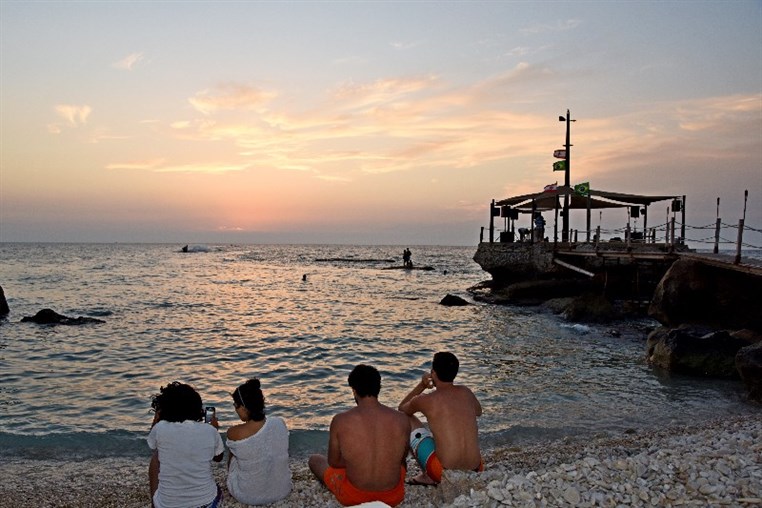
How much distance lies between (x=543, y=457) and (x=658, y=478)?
110 inches

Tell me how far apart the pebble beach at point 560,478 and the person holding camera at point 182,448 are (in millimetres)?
1091

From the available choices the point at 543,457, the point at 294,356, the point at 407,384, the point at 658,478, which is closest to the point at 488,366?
the point at 407,384

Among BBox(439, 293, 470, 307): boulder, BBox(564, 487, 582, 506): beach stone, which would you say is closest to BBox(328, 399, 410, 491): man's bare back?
BBox(564, 487, 582, 506): beach stone

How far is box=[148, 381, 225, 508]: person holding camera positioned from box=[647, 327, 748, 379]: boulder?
12047mm

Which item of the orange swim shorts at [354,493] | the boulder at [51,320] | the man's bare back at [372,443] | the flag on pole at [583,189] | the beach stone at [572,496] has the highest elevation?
the flag on pole at [583,189]

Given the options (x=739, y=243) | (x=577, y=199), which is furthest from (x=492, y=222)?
(x=739, y=243)

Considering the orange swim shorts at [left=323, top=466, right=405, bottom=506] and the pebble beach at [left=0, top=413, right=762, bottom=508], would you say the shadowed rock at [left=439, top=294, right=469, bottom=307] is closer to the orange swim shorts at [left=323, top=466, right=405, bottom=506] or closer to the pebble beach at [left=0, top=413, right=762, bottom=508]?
the pebble beach at [left=0, top=413, right=762, bottom=508]

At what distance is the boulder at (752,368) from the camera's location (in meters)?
10.2

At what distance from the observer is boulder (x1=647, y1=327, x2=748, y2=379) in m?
12.3

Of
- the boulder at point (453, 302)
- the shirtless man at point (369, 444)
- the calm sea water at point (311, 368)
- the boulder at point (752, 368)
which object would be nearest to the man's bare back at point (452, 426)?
the shirtless man at point (369, 444)

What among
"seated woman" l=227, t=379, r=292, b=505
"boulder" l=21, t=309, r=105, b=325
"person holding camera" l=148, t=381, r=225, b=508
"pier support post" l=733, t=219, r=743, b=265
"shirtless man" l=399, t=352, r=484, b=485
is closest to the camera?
"person holding camera" l=148, t=381, r=225, b=508

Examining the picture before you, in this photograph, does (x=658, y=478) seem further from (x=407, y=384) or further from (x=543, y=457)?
(x=407, y=384)

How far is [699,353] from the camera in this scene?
1262 cm

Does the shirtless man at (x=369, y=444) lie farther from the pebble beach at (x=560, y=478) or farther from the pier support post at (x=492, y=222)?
the pier support post at (x=492, y=222)
